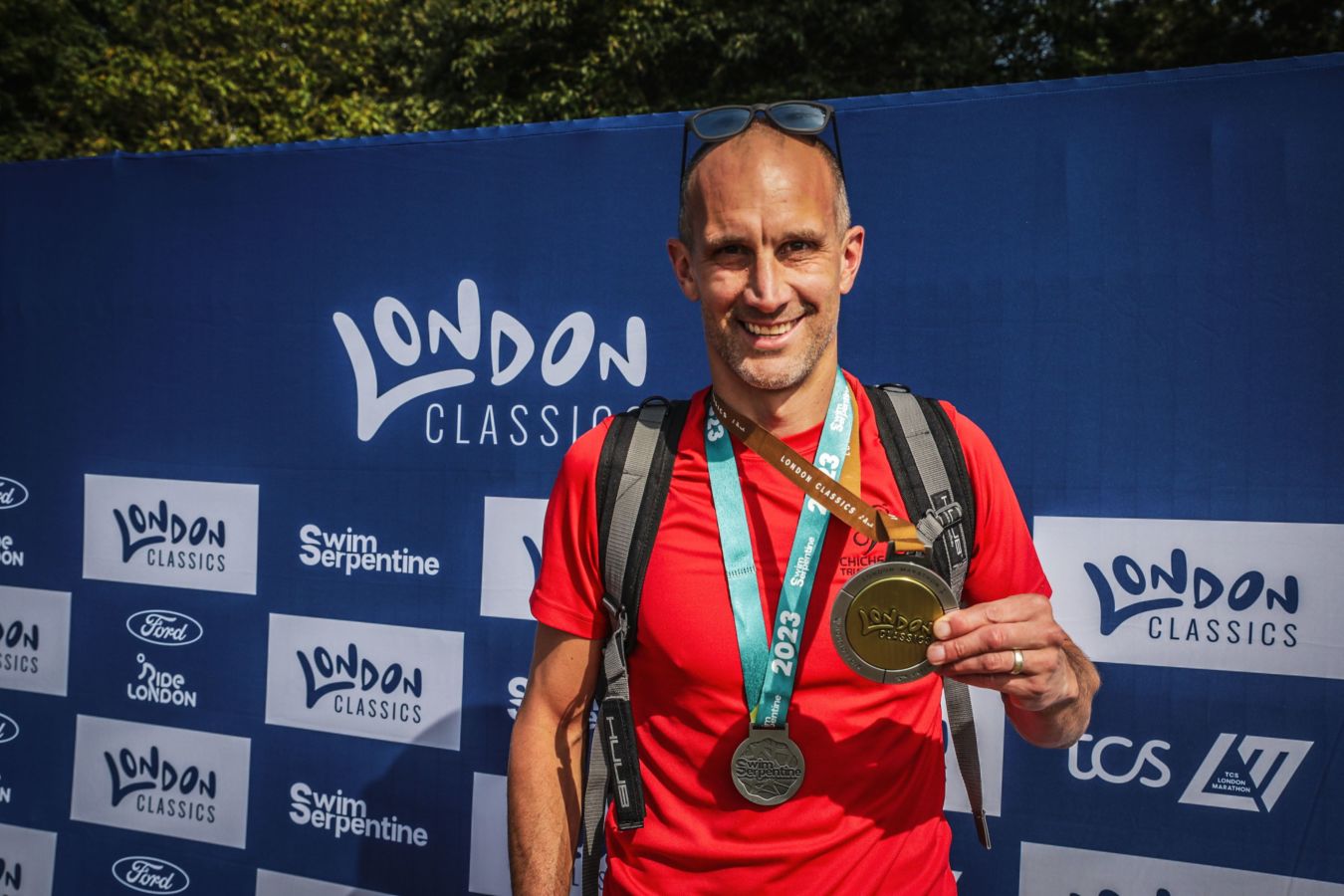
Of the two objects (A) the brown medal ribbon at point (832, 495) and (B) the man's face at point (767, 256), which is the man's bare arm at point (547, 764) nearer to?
(A) the brown medal ribbon at point (832, 495)

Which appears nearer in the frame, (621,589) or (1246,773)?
(621,589)

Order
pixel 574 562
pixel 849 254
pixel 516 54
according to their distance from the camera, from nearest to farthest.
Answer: pixel 574 562 < pixel 849 254 < pixel 516 54

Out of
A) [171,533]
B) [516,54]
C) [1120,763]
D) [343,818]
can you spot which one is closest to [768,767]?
[1120,763]

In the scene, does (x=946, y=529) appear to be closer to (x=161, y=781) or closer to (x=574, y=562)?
(x=574, y=562)

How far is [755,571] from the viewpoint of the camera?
1.71 m

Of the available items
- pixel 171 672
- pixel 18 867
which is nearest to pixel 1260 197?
pixel 171 672

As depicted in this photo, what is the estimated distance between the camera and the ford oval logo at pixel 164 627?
340cm

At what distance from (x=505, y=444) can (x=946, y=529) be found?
1655 mm

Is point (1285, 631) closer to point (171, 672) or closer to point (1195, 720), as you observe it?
point (1195, 720)

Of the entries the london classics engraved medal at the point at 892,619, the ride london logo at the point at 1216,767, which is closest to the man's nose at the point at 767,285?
the london classics engraved medal at the point at 892,619

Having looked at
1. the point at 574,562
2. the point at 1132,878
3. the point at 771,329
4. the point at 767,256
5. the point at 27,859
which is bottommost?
the point at 27,859

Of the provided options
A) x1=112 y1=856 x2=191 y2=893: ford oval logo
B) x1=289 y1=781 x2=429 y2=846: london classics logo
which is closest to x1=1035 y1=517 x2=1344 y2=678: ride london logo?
x1=289 y1=781 x2=429 y2=846: london classics logo

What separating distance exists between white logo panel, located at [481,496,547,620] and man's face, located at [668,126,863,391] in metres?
1.36

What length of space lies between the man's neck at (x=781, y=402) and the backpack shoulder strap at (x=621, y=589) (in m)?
0.14
